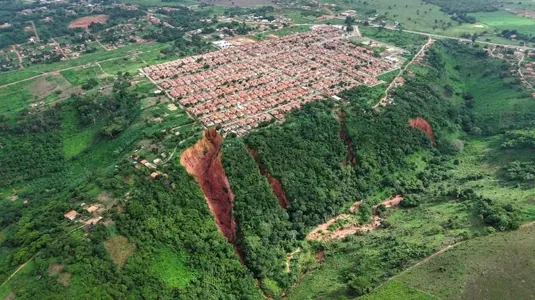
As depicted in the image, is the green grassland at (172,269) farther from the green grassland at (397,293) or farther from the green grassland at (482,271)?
the green grassland at (482,271)

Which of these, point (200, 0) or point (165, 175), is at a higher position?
point (200, 0)

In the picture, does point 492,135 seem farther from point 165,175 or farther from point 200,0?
point 200,0

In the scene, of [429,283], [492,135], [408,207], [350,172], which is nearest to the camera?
[429,283]

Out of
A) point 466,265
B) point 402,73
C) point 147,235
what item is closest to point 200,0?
point 402,73

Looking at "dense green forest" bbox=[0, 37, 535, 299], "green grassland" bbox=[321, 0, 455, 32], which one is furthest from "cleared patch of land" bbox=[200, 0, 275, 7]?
"dense green forest" bbox=[0, 37, 535, 299]

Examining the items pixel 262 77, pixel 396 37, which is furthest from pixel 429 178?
pixel 396 37
